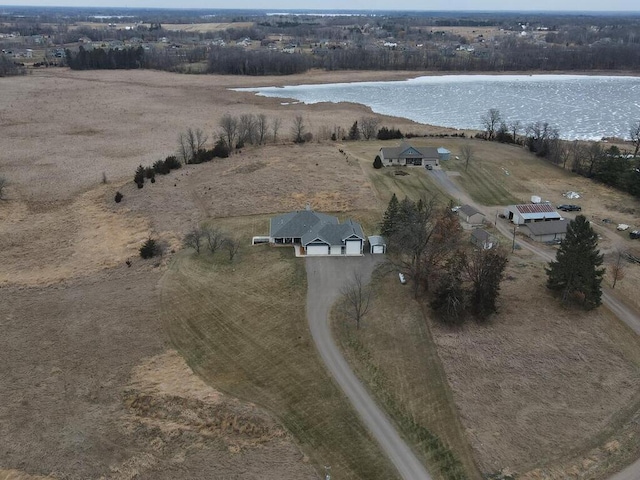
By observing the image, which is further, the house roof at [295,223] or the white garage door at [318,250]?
the house roof at [295,223]

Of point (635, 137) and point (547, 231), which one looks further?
point (635, 137)

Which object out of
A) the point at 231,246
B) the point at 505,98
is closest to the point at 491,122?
the point at 505,98

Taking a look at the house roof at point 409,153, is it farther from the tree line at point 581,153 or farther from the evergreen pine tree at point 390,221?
the evergreen pine tree at point 390,221

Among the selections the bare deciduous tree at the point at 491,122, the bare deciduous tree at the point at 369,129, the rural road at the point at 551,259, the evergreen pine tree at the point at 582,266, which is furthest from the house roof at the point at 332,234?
the bare deciduous tree at the point at 491,122

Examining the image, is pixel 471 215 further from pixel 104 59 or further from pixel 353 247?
pixel 104 59

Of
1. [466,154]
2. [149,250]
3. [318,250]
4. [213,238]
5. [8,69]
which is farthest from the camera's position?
[8,69]

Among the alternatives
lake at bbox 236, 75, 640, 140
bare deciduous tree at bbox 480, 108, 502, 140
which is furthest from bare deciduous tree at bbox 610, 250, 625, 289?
lake at bbox 236, 75, 640, 140

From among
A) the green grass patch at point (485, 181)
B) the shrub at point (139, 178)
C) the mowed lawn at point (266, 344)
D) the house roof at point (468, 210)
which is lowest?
the mowed lawn at point (266, 344)
